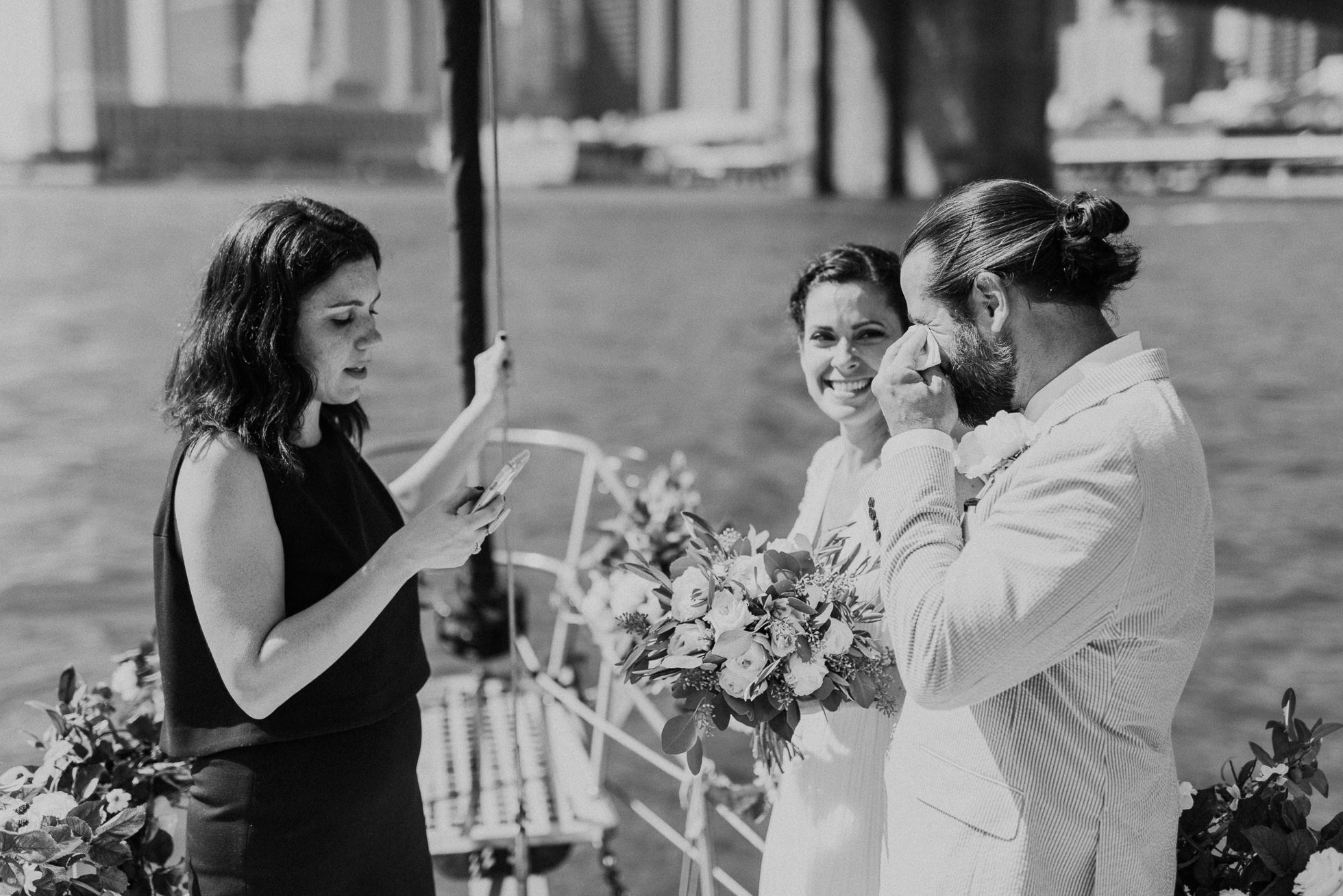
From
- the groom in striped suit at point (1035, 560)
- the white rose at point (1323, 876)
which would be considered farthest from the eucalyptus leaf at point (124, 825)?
the white rose at point (1323, 876)

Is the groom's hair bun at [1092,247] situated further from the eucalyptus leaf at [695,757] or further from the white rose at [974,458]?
the eucalyptus leaf at [695,757]

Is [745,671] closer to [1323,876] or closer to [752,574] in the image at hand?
[752,574]

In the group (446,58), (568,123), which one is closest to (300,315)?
(446,58)

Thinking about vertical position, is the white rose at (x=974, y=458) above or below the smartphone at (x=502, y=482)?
above

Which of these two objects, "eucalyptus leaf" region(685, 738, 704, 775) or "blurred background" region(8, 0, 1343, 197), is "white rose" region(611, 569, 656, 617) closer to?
"eucalyptus leaf" region(685, 738, 704, 775)

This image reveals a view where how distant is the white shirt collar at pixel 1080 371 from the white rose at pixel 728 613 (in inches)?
22.1

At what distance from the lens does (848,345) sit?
2.78 metres

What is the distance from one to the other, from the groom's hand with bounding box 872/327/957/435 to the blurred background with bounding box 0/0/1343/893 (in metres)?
1.17

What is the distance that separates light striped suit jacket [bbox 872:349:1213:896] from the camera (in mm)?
1748

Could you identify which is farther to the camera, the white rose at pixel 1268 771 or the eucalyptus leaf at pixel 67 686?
the eucalyptus leaf at pixel 67 686

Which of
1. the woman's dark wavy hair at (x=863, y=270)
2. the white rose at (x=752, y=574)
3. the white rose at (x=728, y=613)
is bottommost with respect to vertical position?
the white rose at (x=728, y=613)

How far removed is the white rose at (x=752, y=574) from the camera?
90.6 inches

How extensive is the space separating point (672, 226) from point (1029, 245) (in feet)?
233

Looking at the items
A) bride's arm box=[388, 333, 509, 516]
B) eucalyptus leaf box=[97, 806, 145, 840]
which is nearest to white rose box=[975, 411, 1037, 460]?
bride's arm box=[388, 333, 509, 516]
